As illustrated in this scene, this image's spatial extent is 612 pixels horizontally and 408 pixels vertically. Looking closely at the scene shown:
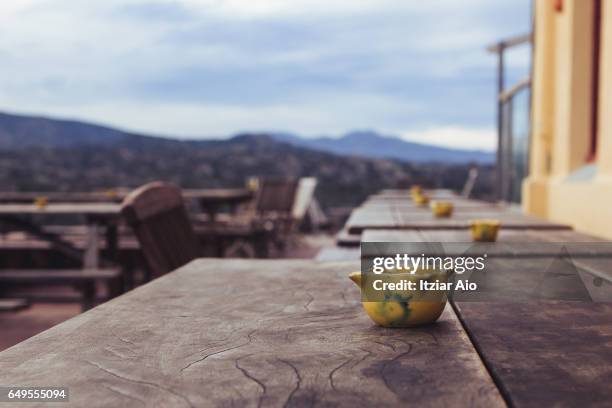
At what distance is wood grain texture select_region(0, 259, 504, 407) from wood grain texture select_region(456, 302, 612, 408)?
0.10 feet

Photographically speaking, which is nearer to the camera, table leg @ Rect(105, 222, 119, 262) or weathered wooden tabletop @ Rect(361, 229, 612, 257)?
weathered wooden tabletop @ Rect(361, 229, 612, 257)

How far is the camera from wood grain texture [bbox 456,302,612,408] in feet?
2.17

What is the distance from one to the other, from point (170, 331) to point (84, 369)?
0.65 feet

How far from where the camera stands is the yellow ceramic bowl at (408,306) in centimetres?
94

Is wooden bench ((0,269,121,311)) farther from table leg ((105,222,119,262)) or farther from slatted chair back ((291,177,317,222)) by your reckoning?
slatted chair back ((291,177,317,222))

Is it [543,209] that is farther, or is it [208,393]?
[543,209]

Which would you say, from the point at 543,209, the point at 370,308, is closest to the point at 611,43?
the point at 543,209

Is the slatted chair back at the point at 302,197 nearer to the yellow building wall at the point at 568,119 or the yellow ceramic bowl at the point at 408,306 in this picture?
the yellow building wall at the point at 568,119

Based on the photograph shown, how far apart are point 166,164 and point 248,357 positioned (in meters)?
13.3

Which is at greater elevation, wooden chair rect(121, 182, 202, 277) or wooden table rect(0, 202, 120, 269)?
wooden chair rect(121, 182, 202, 277)

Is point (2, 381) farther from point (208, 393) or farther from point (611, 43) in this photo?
point (611, 43)

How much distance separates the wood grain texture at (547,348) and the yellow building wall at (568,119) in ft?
8.91

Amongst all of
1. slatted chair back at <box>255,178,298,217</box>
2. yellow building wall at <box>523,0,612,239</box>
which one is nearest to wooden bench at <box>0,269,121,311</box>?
yellow building wall at <box>523,0,612,239</box>

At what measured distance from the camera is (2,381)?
0.73 m
